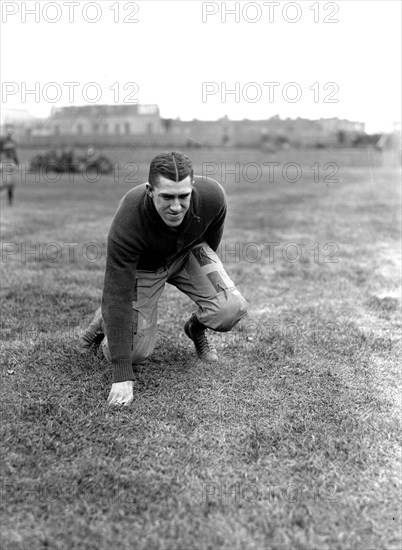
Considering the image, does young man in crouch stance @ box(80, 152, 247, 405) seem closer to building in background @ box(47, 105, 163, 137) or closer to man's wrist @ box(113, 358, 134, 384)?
→ man's wrist @ box(113, 358, 134, 384)

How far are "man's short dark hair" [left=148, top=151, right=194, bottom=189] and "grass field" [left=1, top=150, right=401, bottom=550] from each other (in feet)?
3.82

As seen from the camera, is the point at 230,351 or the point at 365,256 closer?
the point at 230,351

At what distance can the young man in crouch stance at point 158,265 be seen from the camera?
3297 millimetres

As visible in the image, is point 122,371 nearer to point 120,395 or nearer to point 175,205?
point 120,395

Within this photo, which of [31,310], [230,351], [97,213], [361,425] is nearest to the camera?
[361,425]

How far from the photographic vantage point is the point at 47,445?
9.54 ft

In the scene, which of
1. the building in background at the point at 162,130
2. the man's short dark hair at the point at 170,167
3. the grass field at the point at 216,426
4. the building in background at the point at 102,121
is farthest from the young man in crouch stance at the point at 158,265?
the building in background at the point at 102,121

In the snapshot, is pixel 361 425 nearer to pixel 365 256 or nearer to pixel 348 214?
pixel 365 256

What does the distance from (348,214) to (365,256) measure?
520 cm

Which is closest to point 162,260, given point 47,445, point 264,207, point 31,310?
point 47,445

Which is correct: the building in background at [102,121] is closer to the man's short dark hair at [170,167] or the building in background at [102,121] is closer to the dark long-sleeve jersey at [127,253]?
the dark long-sleeve jersey at [127,253]

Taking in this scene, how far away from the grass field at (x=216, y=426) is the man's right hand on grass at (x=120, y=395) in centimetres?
6

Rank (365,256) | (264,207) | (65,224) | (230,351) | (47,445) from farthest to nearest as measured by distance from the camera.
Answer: (264,207)
(65,224)
(365,256)
(230,351)
(47,445)

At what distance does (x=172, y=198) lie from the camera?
3.26 metres
